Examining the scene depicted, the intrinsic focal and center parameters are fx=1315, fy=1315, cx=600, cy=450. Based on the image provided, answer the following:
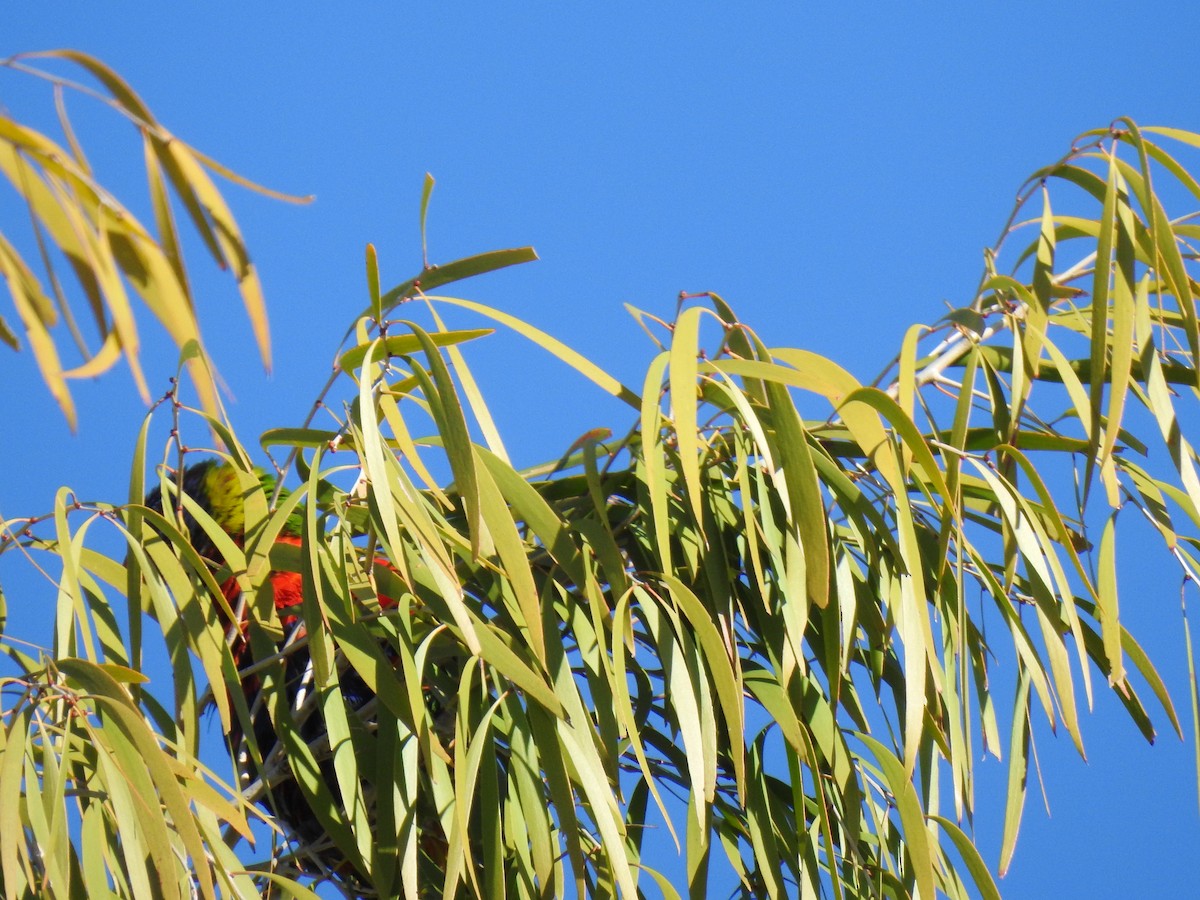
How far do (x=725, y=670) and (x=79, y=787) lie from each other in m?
0.35

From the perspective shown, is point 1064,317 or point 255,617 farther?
point 1064,317

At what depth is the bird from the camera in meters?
0.74

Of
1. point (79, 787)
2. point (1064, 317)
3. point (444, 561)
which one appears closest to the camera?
point (444, 561)

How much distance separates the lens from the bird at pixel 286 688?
0.74 meters

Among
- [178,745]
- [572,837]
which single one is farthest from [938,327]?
[178,745]

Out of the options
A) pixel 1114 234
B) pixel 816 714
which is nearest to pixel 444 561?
pixel 816 714

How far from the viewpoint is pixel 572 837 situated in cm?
62

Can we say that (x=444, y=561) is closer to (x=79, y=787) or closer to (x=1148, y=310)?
(x=79, y=787)

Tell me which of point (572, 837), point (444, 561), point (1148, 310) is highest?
point (1148, 310)

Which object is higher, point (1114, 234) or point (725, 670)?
point (1114, 234)

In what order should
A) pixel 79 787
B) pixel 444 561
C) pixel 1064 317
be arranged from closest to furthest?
pixel 444 561 < pixel 79 787 < pixel 1064 317

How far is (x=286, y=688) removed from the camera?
0.84 meters

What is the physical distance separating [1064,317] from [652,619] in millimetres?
333

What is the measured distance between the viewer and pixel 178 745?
67cm
